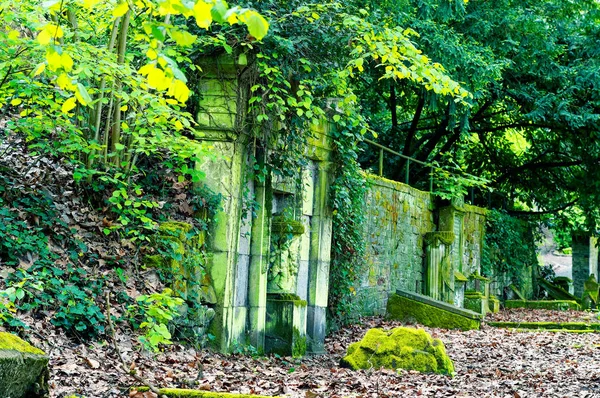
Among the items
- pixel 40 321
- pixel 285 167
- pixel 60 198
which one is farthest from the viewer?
pixel 285 167

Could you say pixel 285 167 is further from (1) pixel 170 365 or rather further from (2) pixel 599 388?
(2) pixel 599 388

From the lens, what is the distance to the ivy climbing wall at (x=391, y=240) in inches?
572

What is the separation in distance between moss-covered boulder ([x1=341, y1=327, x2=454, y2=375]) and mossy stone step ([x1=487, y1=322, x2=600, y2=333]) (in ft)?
20.5

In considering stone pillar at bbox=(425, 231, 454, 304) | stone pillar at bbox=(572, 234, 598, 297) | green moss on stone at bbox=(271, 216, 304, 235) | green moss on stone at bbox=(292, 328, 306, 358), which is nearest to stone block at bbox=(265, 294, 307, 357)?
green moss on stone at bbox=(292, 328, 306, 358)

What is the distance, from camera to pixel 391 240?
1569 cm

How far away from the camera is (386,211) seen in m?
15.5

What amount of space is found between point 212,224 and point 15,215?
2351mm

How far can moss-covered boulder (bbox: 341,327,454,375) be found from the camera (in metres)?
8.16

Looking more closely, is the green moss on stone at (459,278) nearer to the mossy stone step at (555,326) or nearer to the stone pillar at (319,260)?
the mossy stone step at (555,326)

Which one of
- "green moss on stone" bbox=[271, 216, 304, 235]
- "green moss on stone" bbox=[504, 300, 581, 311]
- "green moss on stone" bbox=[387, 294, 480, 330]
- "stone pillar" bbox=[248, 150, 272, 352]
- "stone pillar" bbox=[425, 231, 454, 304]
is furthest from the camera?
"green moss on stone" bbox=[504, 300, 581, 311]

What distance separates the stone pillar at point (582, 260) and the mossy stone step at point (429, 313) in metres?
13.5

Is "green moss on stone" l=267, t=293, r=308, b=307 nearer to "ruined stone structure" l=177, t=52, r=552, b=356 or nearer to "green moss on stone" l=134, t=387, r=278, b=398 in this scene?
"ruined stone structure" l=177, t=52, r=552, b=356

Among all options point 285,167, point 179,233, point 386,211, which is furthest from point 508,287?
point 179,233

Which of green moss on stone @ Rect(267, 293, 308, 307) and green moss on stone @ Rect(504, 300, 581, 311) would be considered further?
green moss on stone @ Rect(504, 300, 581, 311)
